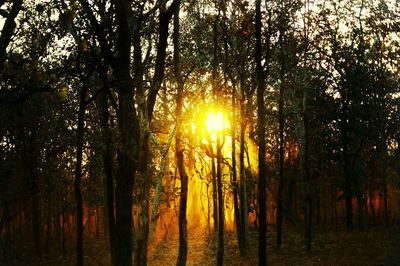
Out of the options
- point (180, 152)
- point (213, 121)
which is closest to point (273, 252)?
point (213, 121)

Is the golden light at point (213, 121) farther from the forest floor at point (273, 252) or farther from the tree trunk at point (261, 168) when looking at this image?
the tree trunk at point (261, 168)

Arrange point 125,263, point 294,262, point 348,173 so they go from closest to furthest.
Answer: point 125,263
point 294,262
point 348,173

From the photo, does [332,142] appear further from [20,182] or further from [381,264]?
[20,182]

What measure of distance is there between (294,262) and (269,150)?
2432 centimetres

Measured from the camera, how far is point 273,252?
91.4 ft

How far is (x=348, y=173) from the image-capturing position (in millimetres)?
37906

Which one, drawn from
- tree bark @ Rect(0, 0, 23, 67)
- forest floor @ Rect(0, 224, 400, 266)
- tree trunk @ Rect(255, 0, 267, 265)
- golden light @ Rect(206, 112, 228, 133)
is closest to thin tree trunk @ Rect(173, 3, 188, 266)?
tree trunk @ Rect(255, 0, 267, 265)

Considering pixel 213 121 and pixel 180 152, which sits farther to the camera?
pixel 213 121

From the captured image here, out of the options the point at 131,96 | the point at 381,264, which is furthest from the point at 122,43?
the point at 381,264

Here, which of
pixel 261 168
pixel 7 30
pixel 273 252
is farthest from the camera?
pixel 273 252

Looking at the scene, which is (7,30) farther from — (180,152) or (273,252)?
(273,252)

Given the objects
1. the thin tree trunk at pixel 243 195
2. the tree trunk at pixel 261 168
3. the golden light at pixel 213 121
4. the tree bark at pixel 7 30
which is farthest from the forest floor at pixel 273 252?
the tree bark at pixel 7 30

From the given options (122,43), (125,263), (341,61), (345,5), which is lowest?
(125,263)

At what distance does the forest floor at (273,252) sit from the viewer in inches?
910
